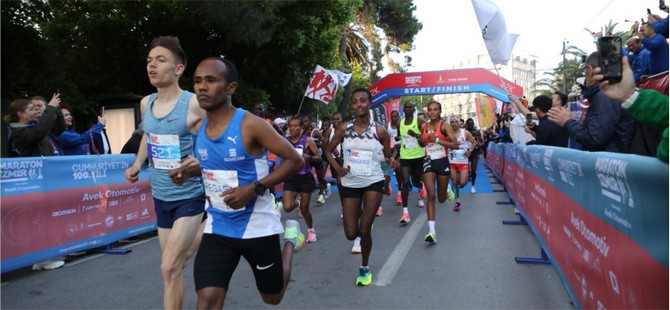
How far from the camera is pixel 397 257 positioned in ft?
20.4

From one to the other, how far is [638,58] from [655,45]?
92 centimetres

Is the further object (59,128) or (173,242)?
(59,128)

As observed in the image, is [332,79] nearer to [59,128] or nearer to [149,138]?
[59,128]

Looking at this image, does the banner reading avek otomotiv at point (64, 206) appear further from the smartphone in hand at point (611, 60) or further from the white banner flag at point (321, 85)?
the white banner flag at point (321, 85)

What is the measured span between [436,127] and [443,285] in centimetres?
368

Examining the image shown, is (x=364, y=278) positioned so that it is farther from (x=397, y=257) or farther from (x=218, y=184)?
(x=218, y=184)

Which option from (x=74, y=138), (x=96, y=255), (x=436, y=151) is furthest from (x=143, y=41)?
(x=436, y=151)

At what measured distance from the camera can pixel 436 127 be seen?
819 centimetres

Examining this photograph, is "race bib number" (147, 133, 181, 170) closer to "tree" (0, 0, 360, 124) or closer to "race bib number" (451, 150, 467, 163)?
"race bib number" (451, 150, 467, 163)

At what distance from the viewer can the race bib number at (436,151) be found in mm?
7859

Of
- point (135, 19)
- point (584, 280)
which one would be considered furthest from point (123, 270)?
point (135, 19)

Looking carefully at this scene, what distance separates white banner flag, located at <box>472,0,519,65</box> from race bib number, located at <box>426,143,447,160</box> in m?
1.56

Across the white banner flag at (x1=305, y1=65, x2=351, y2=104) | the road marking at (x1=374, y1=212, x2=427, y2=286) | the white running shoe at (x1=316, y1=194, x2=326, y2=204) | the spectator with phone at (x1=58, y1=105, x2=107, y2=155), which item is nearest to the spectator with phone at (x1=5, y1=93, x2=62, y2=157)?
the spectator with phone at (x1=58, y1=105, x2=107, y2=155)

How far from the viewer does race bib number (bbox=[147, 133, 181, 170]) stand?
143 inches
